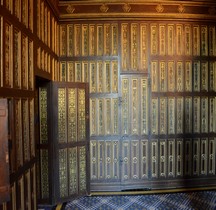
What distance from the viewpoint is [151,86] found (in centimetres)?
450

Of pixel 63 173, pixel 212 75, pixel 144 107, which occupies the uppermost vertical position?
pixel 212 75

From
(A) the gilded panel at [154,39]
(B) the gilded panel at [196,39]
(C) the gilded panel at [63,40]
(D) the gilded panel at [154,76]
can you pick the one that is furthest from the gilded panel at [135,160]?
(C) the gilded panel at [63,40]

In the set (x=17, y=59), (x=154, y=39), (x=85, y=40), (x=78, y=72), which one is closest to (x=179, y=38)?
(x=154, y=39)

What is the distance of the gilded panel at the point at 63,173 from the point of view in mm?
3871

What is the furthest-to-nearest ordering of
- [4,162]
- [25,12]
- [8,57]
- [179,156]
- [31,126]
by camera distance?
1. [179,156]
2. [31,126]
3. [25,12]
4. [8,57]
5. [4,162]

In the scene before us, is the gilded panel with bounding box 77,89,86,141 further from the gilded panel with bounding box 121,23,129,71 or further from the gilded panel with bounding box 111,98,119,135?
the gilded panel with bounding box 121,23,129,71

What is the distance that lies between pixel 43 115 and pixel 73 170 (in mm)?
1253

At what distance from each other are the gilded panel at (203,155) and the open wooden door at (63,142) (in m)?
2.62

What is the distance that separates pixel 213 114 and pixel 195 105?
19.1 inches

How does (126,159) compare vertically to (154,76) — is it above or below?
below

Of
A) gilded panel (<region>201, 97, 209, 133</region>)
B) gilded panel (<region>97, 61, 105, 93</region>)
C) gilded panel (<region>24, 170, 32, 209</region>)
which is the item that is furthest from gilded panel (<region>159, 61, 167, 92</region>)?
gilded panel (<region>24, 170, 32, 209</region>)

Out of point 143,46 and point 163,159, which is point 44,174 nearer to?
point 163,159

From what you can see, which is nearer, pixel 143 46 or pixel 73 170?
pixel 73 170

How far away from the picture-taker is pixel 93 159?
4504 mm
